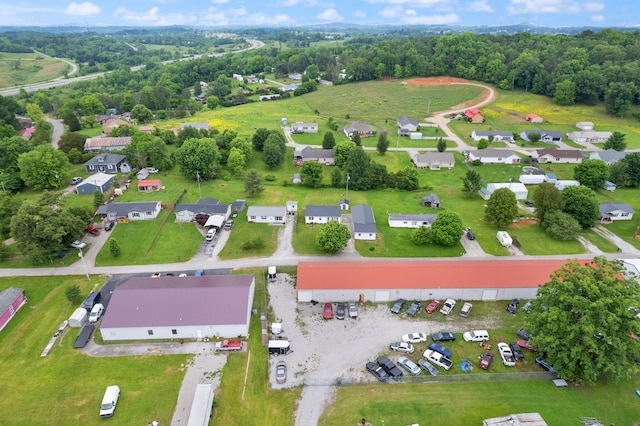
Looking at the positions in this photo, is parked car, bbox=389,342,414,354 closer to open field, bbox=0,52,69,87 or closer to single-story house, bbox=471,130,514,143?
single-story house, bbox=471,130,514,143

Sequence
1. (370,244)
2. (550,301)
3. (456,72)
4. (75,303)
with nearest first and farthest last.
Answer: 1. (550,301)
2. (75,303)
3. (370,244)
4. (456,72)

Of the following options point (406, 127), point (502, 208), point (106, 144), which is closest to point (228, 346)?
point (502, 208)

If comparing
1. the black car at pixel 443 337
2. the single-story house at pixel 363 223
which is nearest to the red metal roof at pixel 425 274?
the black car at pixel 443 337

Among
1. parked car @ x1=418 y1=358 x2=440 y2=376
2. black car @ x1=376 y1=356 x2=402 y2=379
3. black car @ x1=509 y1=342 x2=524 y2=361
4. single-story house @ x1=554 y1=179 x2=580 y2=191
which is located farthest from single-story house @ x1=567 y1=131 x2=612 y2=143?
black car @ x1=376 y1=356 x2=402 y2=379

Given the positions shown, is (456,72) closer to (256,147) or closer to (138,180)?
(256,147)

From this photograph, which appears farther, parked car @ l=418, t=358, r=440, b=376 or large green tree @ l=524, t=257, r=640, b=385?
parked car @ l=418, t=358, r=440, b=376

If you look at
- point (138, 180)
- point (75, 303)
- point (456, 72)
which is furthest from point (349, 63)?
point (75, 303)

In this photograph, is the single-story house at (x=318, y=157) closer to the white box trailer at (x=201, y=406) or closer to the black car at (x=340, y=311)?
the black car at (x=340, y=311)
